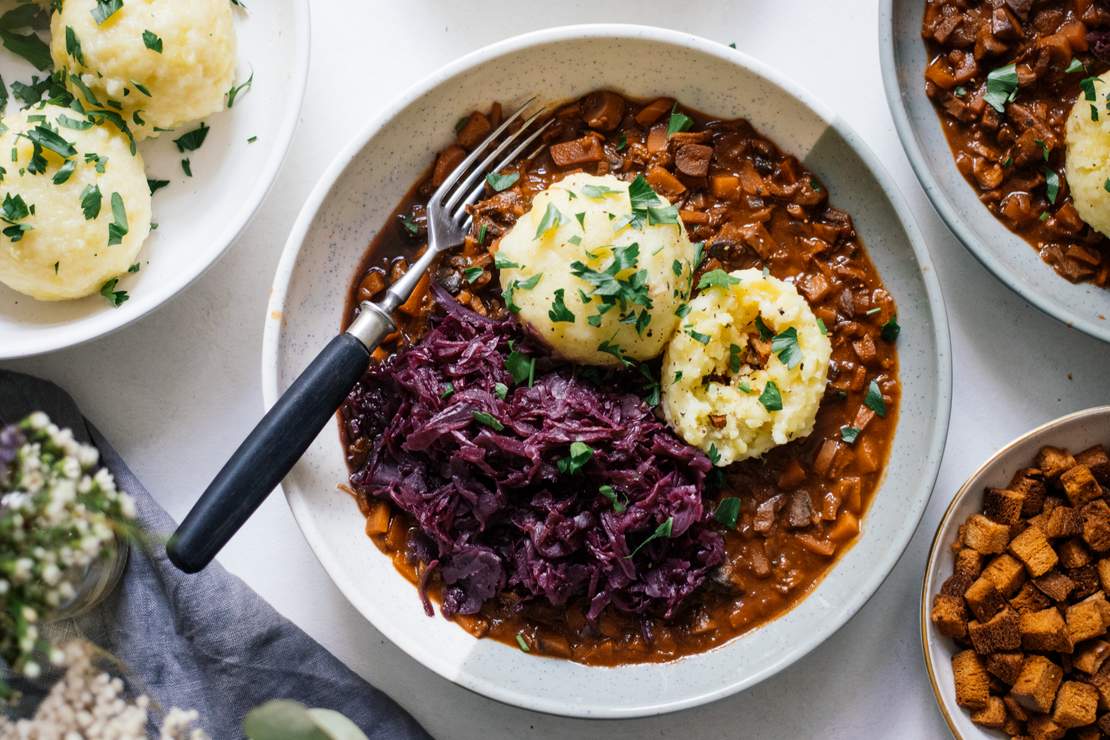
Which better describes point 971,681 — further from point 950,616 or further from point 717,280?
point 717,280

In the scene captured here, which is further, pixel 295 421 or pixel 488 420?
pixel 488 420

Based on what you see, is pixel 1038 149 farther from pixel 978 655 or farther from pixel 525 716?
pixel 525 716

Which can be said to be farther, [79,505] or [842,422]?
[842,422]

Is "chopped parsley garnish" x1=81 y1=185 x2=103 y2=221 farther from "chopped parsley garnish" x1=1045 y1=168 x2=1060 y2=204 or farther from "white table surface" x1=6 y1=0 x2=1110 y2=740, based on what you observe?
"chopped parsley garnish" x1=1045 y1=168 x2=1060 y2=204

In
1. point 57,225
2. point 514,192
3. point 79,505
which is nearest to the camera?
point 79,505

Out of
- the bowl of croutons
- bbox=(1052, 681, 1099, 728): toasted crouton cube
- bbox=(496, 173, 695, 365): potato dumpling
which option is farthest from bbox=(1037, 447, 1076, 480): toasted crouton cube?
bbox=(496, 173, 695, 365): potato dumpling

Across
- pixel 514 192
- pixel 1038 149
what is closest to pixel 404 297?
pixel 514 192

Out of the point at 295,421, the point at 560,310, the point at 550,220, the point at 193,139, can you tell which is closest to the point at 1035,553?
the point at 560,310
